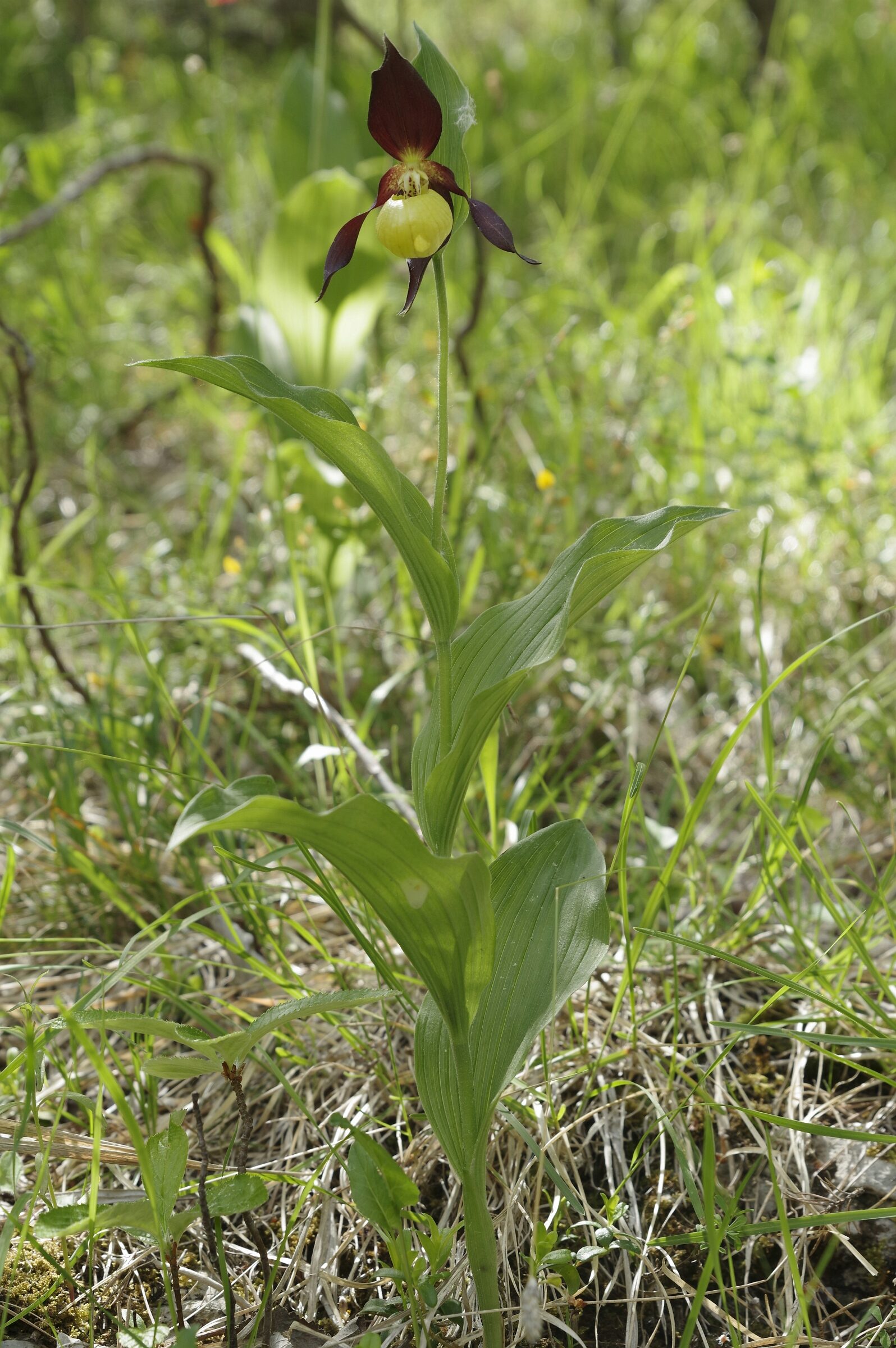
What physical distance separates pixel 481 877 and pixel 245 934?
0.60 meters

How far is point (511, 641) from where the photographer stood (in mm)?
776

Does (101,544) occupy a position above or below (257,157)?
below

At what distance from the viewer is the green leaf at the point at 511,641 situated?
683 mm

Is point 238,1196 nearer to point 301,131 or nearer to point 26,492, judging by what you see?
point 26,492

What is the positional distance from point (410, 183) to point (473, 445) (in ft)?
4.16

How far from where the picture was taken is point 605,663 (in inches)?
67.6

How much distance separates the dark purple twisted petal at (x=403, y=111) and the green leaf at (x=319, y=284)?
1.18 m

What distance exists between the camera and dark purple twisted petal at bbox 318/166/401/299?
732 millimetres

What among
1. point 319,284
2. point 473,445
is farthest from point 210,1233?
point 319,284

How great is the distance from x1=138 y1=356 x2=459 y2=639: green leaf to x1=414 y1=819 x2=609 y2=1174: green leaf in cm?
25

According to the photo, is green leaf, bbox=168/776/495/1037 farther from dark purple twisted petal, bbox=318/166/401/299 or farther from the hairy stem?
dark purple twisted petal, bbox=318/166/401/299

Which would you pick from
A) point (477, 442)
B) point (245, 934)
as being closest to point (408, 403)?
point (477, 442)

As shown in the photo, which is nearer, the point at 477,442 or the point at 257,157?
the point at 477,442

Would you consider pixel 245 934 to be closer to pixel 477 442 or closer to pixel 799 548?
pixel 477 442
